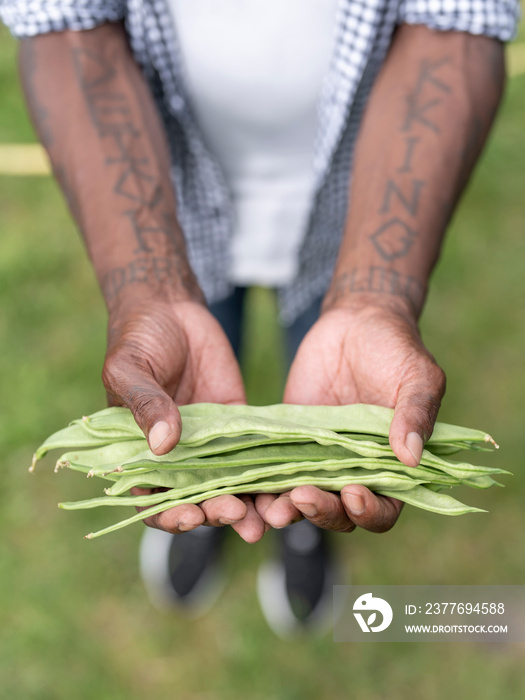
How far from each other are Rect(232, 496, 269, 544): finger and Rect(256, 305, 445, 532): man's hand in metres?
0.03

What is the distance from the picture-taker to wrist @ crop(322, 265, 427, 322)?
6.47 feet

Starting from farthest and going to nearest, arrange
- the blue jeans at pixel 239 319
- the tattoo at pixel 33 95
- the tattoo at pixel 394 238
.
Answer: the blue jeans at pixel 239 319
the tattoo at pixel 33 95
the tattoo at pixel 394 238

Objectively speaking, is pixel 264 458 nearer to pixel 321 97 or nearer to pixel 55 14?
pixel 321 97

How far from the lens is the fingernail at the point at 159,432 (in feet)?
4.94

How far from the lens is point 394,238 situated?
2.10 m

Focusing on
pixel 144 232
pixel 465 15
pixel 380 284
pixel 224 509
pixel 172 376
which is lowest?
pixel 224 509

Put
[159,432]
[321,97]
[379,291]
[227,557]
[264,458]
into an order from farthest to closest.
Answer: [227,557]
[321,97]
[379,291]
[264,458]
[159,432]

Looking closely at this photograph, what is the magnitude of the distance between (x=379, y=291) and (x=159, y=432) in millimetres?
825

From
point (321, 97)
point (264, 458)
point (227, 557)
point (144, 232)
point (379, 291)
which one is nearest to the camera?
point (264, 458)

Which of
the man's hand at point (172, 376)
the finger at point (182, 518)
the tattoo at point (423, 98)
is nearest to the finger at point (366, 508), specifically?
the man's hand at point (172, 376)

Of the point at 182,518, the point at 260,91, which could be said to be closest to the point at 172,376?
the point at 182,518

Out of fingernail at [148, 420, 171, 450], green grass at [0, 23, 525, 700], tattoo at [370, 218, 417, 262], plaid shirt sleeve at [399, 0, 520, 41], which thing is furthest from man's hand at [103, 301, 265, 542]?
green grass at [0, 23, 525, 700]

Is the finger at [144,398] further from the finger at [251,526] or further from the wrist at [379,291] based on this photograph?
the wrist at [379,291]

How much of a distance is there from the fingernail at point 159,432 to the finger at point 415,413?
50cm
